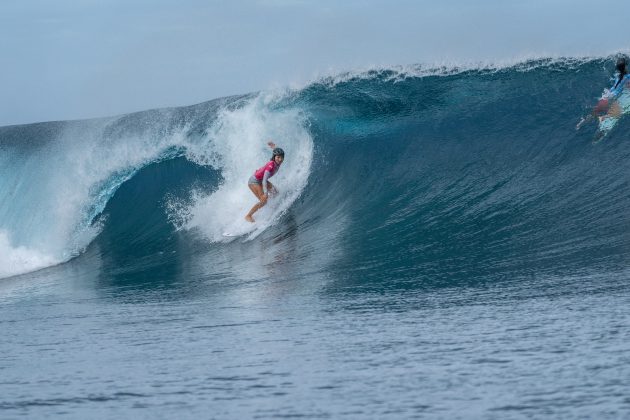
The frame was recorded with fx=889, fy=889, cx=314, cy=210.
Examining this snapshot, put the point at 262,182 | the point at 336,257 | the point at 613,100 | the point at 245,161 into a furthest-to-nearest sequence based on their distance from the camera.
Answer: the point at 245,161 < the point at 613,100 < the point at 262,182 < the point at 336,257

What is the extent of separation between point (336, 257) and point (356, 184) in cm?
366

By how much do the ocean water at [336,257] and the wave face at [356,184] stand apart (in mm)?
46

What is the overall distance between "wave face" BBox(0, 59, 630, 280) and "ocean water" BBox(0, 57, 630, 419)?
0.05m

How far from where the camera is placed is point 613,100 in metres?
12.9

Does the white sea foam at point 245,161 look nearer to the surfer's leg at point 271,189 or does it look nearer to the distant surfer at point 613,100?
the surfer's leg at point 271,189

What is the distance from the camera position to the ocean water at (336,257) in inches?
183

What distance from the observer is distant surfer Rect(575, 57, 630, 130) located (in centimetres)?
1270

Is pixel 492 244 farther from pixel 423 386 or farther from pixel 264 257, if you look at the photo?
→ pixel 423 386

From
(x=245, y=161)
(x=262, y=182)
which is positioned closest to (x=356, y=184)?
(x=262, y=182)

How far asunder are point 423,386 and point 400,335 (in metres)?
1.13

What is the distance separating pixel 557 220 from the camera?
930cm

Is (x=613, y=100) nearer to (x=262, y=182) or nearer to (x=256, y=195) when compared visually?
(x=262, y=182)

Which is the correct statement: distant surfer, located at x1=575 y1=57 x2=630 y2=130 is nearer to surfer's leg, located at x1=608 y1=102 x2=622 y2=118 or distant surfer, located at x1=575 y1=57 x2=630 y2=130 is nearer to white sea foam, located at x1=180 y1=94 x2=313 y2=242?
surfer's leg, located at x1=608 y1=102 x2=622 y2=118

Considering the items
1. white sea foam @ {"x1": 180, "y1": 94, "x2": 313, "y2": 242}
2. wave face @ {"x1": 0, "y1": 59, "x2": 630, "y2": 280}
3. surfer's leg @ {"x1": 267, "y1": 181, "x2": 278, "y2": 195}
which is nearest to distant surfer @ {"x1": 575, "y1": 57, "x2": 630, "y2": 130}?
wave face @ {"x1": 0, "y1": 59, "x2": 630, "y2": 280}
